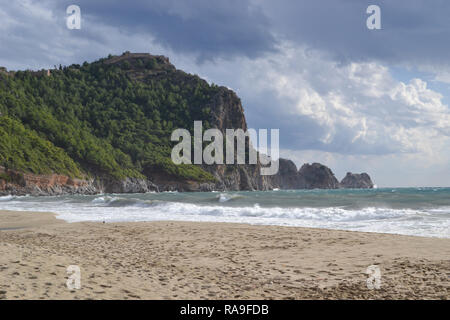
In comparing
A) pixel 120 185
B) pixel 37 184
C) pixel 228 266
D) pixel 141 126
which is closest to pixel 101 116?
pixel 141 126

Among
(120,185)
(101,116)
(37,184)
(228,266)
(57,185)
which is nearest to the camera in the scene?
(228,266)

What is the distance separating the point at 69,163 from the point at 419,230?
86.4 m

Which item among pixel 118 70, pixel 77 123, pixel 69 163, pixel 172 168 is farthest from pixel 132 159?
pixel 118 70

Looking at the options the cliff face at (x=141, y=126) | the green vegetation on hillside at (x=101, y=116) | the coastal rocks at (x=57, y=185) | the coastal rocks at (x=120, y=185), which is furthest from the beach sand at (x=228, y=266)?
the coastal rocks at (x=120, y=185)

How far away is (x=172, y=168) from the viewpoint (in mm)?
115062

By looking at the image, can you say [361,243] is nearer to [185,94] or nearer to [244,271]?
[244,271]

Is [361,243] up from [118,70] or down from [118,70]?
down

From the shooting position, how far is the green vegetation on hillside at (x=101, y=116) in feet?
268

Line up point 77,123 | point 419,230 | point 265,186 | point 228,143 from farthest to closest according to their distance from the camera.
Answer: point 265,186
point 228,143
point 77,123
point 419,230

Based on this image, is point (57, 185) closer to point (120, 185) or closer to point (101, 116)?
point (120, 185)

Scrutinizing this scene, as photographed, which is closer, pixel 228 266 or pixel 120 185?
pixel 228 266

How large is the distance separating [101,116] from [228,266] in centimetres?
12537

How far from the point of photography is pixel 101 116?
124 metres
